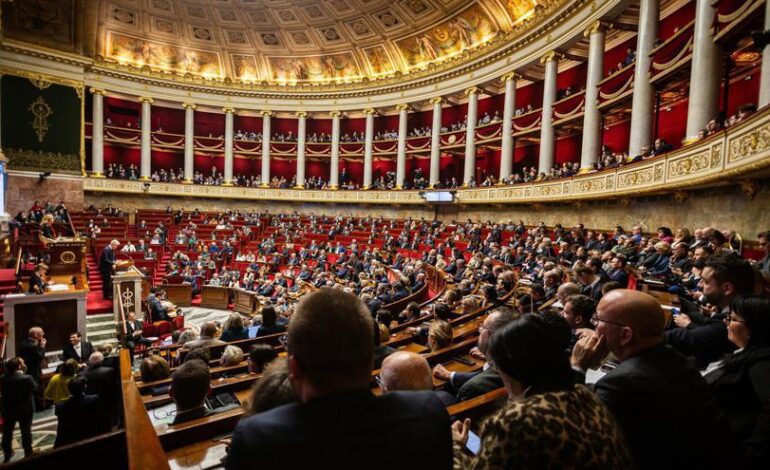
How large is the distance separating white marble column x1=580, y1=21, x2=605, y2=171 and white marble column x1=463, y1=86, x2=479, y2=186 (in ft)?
22.8

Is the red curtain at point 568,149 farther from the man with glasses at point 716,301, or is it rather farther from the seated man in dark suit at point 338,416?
the seated man in dark suit at point 338,416

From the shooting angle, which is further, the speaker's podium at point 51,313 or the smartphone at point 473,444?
the speaker's podium at point 51,313

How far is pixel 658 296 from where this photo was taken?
459 cm

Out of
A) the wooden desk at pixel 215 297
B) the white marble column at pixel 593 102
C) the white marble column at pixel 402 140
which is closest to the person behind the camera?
the white marble column at pixel 593 102

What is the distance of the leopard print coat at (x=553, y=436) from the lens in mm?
1098

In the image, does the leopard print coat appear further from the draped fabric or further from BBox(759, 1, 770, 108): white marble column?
the draped fabric

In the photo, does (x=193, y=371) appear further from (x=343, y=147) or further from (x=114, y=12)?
(x=114, y=12)

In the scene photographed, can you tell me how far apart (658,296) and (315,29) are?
82.3ft

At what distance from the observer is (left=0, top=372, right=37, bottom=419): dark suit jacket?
15.5 ft

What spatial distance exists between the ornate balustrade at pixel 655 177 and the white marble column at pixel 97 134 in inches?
34.8

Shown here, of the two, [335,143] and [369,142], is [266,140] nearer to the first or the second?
→ [335,143]

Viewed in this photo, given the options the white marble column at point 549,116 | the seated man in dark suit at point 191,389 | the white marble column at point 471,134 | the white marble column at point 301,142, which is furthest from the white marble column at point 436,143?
the seated man in dark suit at point 191,389

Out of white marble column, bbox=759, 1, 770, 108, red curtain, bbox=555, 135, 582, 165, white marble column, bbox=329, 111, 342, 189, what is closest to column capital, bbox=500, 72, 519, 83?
red curtain, bbox=555, 135, 582, 165

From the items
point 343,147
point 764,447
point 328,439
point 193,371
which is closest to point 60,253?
point 193,371
